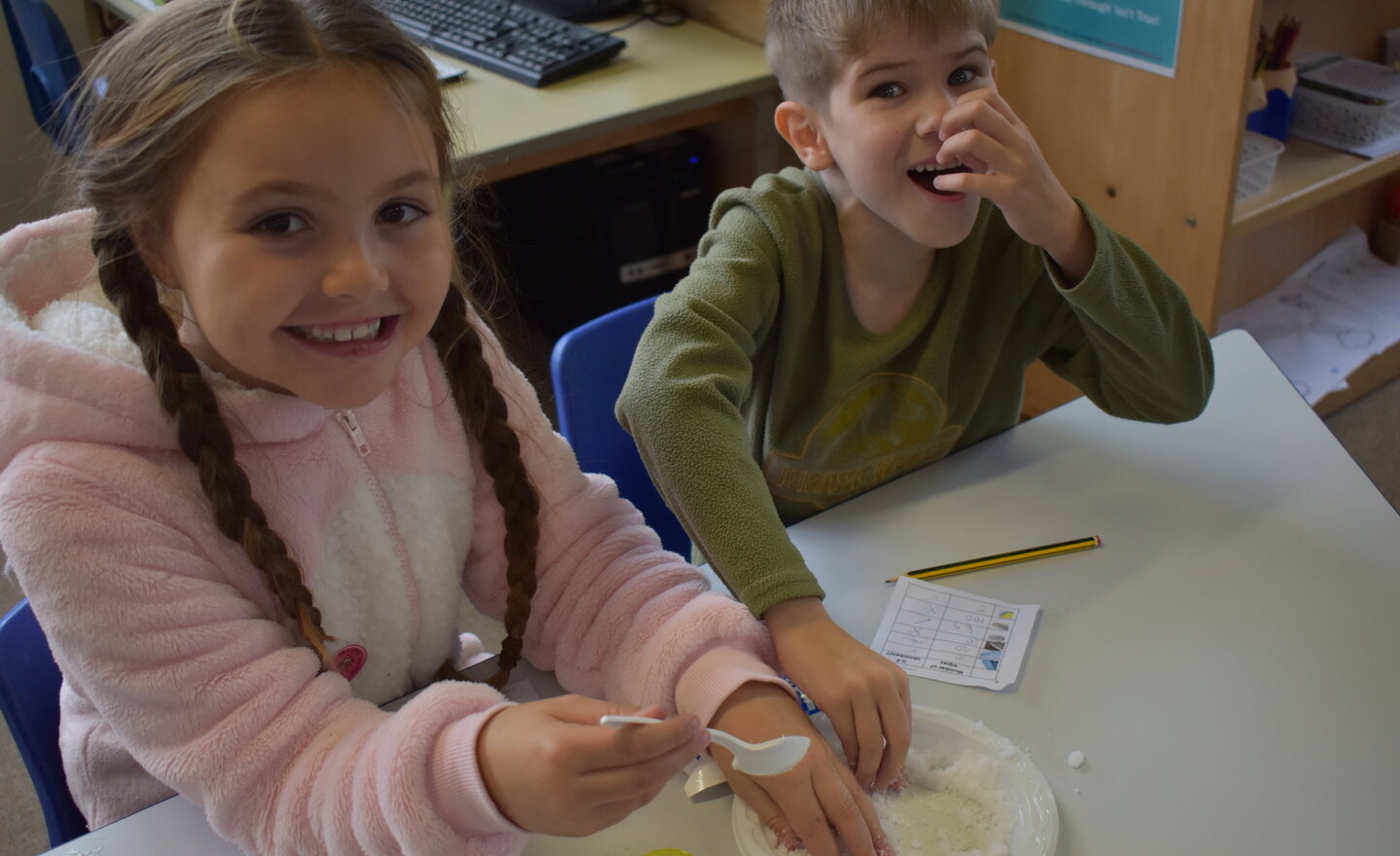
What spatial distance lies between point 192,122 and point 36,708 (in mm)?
525

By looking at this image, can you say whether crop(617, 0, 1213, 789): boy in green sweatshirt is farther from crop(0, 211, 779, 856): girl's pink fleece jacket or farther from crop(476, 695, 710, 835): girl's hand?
crop(476, 695, 710, 835): girl's hand

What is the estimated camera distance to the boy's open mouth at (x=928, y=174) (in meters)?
1.14

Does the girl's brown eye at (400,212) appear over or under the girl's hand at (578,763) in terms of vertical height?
over

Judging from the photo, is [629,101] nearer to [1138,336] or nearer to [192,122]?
[1138,336]

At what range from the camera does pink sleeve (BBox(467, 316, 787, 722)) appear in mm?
882

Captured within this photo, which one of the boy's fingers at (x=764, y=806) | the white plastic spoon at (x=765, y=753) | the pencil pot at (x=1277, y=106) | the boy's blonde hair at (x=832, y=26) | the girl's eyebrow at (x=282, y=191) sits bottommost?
the pencil pot at (x=1277, y=106)

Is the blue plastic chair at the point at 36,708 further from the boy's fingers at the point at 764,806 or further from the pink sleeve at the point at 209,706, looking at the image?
the boy's fingers at the point at 764,806

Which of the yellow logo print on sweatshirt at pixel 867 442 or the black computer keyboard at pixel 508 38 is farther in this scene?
the black computer keyboard at pixel 508 38

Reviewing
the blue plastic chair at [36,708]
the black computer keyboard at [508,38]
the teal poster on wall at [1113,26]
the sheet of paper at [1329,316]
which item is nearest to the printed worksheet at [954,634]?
the blue plastic chair at [36,708]

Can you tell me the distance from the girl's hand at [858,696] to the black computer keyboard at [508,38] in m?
1.44

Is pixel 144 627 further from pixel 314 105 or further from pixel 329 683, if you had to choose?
pixel 314 105

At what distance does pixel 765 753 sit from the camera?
0.78 meters

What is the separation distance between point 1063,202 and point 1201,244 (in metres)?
1.03

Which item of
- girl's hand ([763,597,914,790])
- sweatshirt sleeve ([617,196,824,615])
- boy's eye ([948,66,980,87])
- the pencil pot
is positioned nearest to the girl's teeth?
sweatshirt sleeve ([617,196,824,615])
